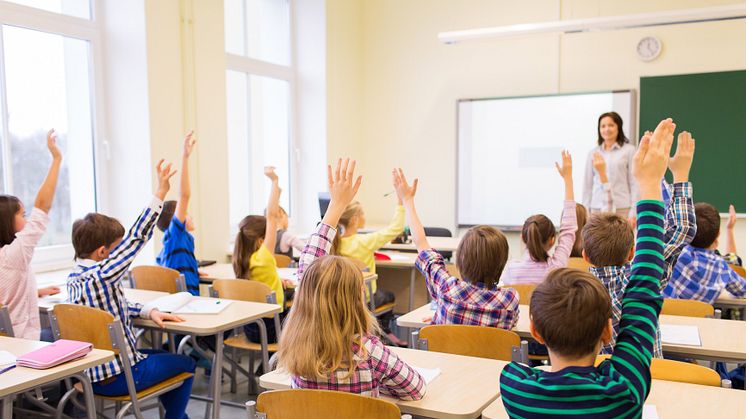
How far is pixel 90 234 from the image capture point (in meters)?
2.93

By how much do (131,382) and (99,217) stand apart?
0.79 metres

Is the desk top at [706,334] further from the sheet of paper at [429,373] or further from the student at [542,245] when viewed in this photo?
the sheet of paper at [429,373]

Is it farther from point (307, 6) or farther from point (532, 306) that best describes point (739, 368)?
point (307, 6)

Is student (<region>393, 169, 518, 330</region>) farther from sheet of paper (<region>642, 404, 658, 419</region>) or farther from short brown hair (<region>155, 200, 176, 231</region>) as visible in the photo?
short brown hair (<region>155, 200, 176, 231</region>)

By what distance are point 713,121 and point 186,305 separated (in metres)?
4.98

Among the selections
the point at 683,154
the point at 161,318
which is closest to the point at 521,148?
the point at 161,318

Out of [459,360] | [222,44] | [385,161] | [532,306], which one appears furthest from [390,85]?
[532,306]

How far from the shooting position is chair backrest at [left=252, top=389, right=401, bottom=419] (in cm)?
159

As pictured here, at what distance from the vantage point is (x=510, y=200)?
6754mm

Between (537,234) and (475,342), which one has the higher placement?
(537,234)

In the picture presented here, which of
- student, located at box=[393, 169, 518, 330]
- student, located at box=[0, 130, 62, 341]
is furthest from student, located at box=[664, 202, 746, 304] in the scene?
student, located at box=[0, 130, 62, 341]

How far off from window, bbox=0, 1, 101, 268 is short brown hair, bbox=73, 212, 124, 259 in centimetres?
168

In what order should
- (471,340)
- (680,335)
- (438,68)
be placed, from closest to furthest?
(471,340) < (680,335) < (438,68)

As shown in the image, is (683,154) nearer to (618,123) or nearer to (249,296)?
(249,296)
